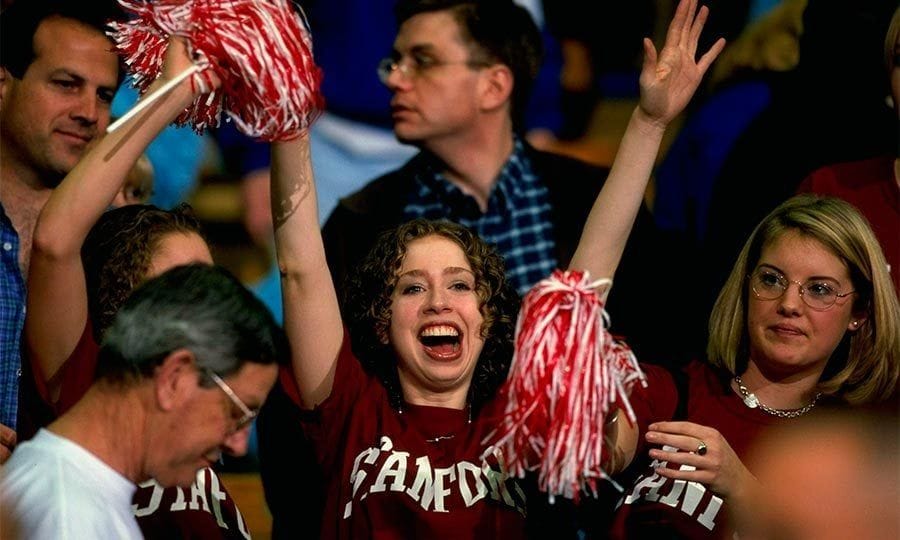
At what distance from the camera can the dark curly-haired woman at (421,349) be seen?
2.74m

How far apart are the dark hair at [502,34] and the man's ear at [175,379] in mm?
2405

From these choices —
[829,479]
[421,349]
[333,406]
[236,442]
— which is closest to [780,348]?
[829,479]

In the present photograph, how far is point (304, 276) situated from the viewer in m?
2.75

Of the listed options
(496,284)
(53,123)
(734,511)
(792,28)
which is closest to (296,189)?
(496,284)

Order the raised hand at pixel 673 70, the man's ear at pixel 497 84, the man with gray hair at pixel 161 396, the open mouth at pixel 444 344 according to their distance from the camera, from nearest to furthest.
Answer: the man with gray hair at pixel 161 396 < the raised hand at pixel 673 70 < the open mouth at pixel 444 344 < the man's ear at pixel 497 84

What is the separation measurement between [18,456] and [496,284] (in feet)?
4.13

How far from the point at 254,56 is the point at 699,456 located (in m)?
1.12

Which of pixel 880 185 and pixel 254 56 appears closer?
pixel 254 56

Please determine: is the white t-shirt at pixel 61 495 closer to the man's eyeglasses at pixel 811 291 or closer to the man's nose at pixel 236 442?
the man's nose at pixel 236 442

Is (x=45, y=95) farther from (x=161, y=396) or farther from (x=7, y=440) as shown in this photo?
(x=161, y=396)

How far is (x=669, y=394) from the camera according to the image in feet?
9.55

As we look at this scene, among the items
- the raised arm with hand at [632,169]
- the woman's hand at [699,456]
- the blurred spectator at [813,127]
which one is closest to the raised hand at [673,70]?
the raised arm with hand at [632,169]

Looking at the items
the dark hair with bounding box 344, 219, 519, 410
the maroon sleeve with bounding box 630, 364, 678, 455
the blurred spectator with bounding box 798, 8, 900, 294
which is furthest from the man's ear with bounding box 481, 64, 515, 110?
the maroon sleeve with bounding box 630, 364, 678, 455

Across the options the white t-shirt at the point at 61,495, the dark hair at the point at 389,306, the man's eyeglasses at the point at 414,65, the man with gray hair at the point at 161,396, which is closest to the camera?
the white t-shirt at the point at 61,495
